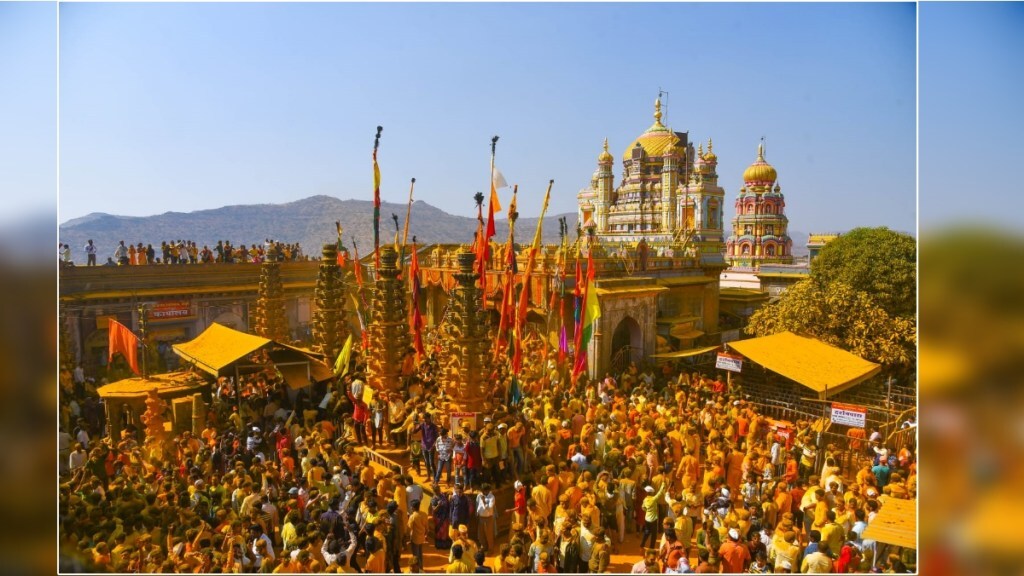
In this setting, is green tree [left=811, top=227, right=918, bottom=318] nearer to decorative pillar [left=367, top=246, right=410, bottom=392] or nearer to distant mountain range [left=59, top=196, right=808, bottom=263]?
decorative pillar [left=367, top=246, right=410, bottom=392]

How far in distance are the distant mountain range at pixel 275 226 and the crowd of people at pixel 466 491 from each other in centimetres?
7266

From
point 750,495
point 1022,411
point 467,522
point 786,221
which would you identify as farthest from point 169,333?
point 786,221

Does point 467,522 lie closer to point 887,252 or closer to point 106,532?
point 106,532

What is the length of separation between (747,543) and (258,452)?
851 centimetres

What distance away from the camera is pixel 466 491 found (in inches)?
391

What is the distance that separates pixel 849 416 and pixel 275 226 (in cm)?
11944

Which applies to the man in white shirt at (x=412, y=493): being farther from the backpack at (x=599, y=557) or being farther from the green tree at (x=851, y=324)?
the green tree at (x=851, y=324)

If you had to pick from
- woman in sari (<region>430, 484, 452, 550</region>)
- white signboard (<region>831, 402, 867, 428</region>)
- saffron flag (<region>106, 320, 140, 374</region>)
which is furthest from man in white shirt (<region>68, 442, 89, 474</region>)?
white signboard (<region>831, 402, 867, 428</region>)

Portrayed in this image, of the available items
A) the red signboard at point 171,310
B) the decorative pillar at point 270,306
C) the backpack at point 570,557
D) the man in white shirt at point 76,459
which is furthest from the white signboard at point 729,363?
the red signboard at point 171,310

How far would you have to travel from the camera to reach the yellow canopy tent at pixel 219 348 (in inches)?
498

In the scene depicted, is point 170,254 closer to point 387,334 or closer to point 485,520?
point 387,334

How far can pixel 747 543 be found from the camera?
7.69 metres

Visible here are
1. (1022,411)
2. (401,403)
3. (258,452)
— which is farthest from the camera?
(401,403)

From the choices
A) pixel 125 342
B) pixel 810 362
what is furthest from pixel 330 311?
pixel 810 362
